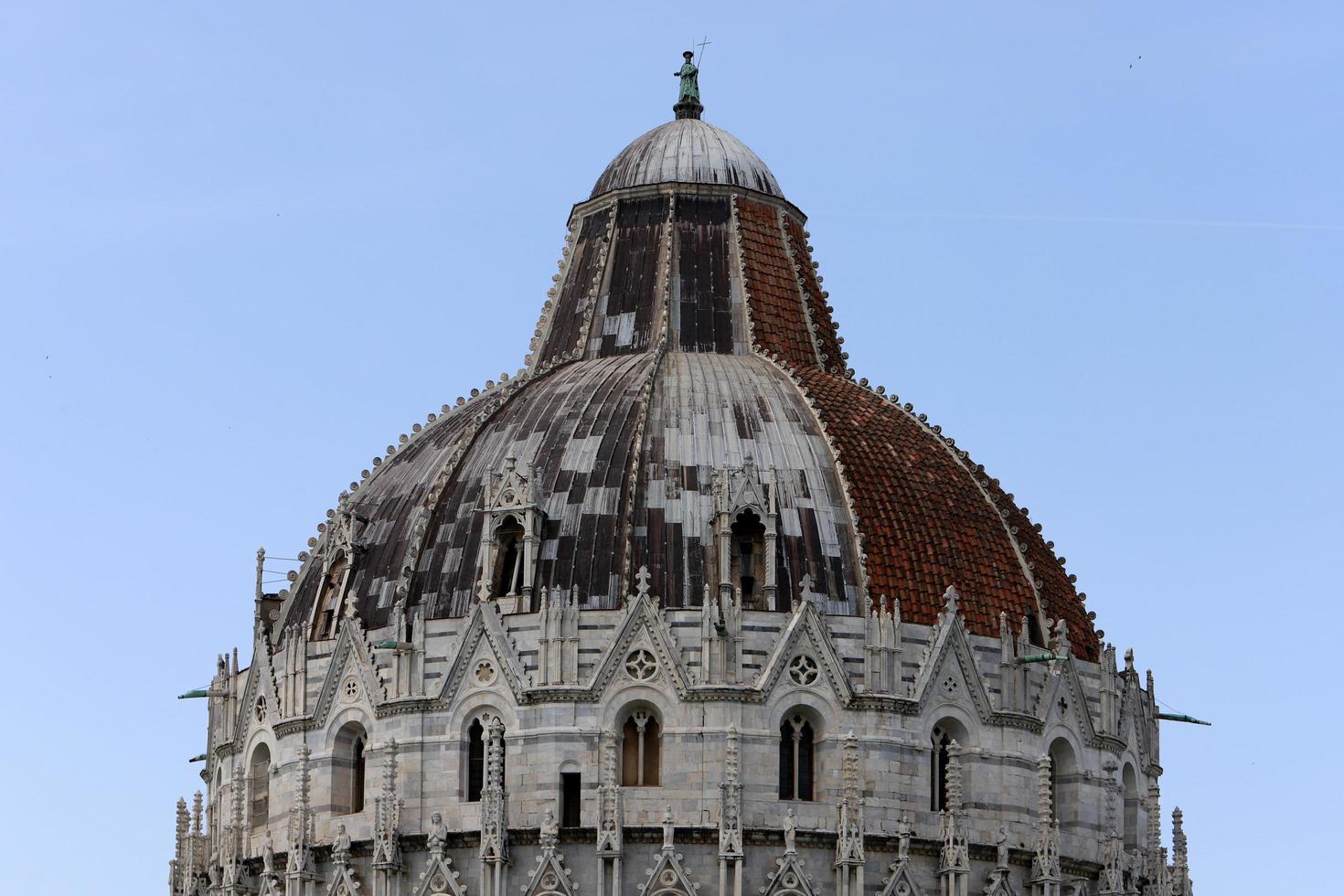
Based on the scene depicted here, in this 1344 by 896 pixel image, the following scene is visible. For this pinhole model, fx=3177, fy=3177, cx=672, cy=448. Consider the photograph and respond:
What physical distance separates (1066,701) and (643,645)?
41.0 feet

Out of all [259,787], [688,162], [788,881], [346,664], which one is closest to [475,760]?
[346,664]

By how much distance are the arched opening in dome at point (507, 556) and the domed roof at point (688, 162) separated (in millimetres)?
14545

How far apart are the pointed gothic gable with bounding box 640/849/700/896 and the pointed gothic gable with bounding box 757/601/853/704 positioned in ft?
17.6

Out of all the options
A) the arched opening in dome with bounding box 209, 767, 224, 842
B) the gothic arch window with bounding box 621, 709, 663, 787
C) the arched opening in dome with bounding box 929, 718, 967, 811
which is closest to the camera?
the gothic arch window with bounding box 621, 709, 663, 787

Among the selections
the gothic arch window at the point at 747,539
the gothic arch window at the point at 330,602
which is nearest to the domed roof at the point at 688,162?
the gothic arch window at the point at 747,539

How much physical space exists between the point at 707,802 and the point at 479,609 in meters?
7.99

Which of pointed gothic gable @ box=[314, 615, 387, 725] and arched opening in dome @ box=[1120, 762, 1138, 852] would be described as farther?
arched opening in dome @ box=[1120, 762, 1138, 852]

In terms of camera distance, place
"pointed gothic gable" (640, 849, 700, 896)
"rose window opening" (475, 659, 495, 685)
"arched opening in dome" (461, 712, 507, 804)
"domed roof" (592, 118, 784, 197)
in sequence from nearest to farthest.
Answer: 1. "pointed gothic gable" (640, 849, 700, 896)
2. "arched opening in dome" (461, 712, 507, 804)
3. "rose window opening" (475, 659, 495, 685)
4. "domed roof" (592, 118, 784, 197)

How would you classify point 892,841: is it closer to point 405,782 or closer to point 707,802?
point 707,802

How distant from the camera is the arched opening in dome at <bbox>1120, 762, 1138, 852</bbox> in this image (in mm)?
88938

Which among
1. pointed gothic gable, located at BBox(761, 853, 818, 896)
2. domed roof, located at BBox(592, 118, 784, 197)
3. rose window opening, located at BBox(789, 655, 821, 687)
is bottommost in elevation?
pointed gothic gable, located at BBox(761, 853, 818, 896)

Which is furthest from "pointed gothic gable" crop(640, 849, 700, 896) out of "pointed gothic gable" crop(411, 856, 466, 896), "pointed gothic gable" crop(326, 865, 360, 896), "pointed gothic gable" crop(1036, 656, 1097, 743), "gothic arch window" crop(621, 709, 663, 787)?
"pointed gothic gable" crop(1036, 656, 1097, 743)

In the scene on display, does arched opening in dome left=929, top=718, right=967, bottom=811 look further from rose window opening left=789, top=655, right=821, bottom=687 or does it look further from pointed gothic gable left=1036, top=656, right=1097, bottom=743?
rose window opening left=789, top=655, right=821, bottom=687

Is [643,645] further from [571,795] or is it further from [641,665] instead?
[571,795]
